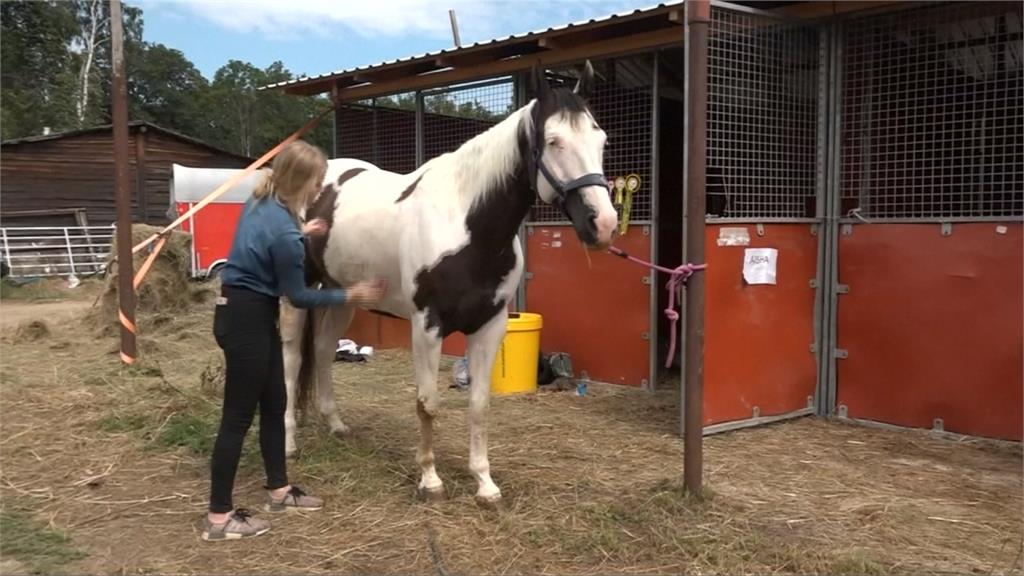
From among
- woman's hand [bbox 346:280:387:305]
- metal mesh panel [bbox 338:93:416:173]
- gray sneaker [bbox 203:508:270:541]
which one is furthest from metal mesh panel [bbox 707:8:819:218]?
metal mesh panel [bbox 338:93:416:173]

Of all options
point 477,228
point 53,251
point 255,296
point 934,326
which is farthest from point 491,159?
point 53,251

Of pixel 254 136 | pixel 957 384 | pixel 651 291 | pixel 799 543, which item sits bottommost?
pixel 799 543

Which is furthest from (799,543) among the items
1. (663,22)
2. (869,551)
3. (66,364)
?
(66,364)

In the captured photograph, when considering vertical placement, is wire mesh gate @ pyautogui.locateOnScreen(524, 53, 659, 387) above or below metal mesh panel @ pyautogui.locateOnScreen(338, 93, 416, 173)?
below

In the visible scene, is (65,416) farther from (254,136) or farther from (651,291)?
(254,136)

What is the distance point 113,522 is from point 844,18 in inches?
201

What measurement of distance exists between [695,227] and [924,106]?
2.48 m

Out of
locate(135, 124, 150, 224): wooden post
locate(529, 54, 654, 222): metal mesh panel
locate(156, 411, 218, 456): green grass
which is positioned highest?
locate(135, 124, 150, 224): wooden post

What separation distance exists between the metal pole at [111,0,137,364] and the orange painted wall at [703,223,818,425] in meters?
4.92

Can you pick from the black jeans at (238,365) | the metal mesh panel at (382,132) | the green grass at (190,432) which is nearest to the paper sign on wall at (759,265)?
the black jeans at (238,365)

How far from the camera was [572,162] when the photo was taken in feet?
10.1

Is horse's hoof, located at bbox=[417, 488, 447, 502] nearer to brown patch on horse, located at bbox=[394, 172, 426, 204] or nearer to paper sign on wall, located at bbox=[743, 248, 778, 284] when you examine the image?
brown patch on horse, located at bbox=[394, 172, 426, 204]

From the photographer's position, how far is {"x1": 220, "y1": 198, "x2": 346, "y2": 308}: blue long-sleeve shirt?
3051 mm

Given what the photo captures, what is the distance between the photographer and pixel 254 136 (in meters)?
52.3
